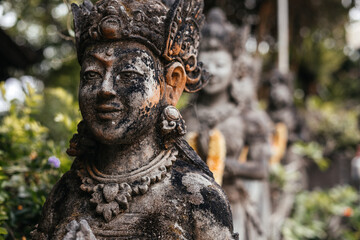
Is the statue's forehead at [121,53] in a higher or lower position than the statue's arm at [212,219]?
higher

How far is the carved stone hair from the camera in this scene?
4.59m

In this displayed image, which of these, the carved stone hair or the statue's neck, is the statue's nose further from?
the carved stone hair

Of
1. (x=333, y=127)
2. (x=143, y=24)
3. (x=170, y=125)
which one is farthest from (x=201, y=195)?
(x=333, y=127)

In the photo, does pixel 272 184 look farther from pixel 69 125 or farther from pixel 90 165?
pixel 90 165

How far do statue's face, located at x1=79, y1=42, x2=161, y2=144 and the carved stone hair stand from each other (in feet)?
7.62

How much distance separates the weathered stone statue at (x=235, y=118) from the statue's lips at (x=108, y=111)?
1.98m

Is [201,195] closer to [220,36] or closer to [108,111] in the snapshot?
[108,111]

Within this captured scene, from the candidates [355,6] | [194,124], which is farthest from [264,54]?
[194,124]

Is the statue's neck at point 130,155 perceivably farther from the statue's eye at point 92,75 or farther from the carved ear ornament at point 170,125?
the statue's eye at point 92,75

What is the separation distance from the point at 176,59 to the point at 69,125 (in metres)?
1.41

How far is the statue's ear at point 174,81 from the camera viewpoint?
2449mm

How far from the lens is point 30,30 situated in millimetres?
9133

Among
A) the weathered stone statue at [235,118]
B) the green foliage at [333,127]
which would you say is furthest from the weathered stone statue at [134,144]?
the green foliage at [333,127]

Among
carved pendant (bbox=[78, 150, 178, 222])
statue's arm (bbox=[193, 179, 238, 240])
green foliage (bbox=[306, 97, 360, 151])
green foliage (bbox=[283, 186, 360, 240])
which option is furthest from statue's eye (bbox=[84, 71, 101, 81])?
green foliage (bbox=[306, 97, 360, 151])
